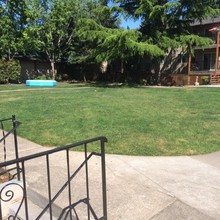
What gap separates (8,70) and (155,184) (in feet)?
86.5

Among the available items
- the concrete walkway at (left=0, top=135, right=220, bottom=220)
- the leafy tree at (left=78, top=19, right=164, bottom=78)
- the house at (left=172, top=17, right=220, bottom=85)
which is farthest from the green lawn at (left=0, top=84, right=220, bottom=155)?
the house at (left=172, top=17, right=220, bottom=85)

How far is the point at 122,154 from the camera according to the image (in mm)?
5379

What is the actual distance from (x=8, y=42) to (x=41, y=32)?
350 centimetres

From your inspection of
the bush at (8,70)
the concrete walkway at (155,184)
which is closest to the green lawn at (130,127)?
the concrete walkway at (155,184)

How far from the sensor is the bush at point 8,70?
27.4m

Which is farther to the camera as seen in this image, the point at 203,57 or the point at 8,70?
the point at 203,57

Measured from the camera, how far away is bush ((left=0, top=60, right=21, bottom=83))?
27372mm

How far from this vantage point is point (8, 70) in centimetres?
2780

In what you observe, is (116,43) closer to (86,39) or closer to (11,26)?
(86,39)

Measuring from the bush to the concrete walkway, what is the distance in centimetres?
2367

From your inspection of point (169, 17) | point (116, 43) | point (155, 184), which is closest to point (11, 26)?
point (116, 43)

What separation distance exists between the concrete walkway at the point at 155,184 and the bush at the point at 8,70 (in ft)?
77.7

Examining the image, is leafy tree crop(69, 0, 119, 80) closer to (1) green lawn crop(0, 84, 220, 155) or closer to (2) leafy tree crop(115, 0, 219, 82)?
(2) leafy tree crop(115, 0, 219, 82)

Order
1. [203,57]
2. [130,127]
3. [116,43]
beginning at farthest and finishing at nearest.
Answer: [203,57] < [116,43] < [130,127]
